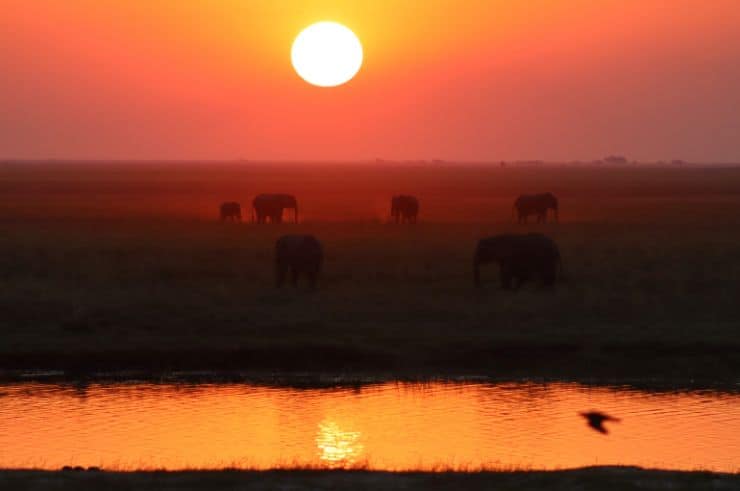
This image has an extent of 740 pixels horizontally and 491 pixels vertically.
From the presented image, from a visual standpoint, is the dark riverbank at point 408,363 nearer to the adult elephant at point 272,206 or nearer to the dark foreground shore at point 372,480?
the dark foreground shore at point 372,480

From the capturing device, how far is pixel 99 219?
5966cm

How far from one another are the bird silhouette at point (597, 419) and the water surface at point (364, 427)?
15 cm

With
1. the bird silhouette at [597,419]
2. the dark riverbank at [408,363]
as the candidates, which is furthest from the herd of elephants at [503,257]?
the bird silhouette at [597,419]

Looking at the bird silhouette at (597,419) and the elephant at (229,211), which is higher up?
the elephant at (229,211)

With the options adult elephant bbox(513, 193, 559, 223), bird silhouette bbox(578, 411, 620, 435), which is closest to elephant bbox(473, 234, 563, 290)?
bird silhouette bbox(578, 411, 620, 435)

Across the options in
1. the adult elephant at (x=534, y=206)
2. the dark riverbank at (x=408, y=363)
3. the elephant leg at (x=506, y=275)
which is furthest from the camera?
the adult elephant at (x=534, y=206)

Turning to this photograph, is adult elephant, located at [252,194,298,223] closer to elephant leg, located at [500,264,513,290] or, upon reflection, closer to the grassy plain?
the grassy plain

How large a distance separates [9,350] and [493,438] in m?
9.83

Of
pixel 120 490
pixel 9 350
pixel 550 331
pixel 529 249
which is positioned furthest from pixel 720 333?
pixel 120 490

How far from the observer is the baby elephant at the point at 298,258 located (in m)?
29.0

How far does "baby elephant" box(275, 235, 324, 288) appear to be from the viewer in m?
29.0

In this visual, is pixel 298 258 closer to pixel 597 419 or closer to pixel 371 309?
pixel 371 309

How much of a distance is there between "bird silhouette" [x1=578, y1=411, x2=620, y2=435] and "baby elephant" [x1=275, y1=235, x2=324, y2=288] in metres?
12.0

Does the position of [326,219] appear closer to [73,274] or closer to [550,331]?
[73,274]
